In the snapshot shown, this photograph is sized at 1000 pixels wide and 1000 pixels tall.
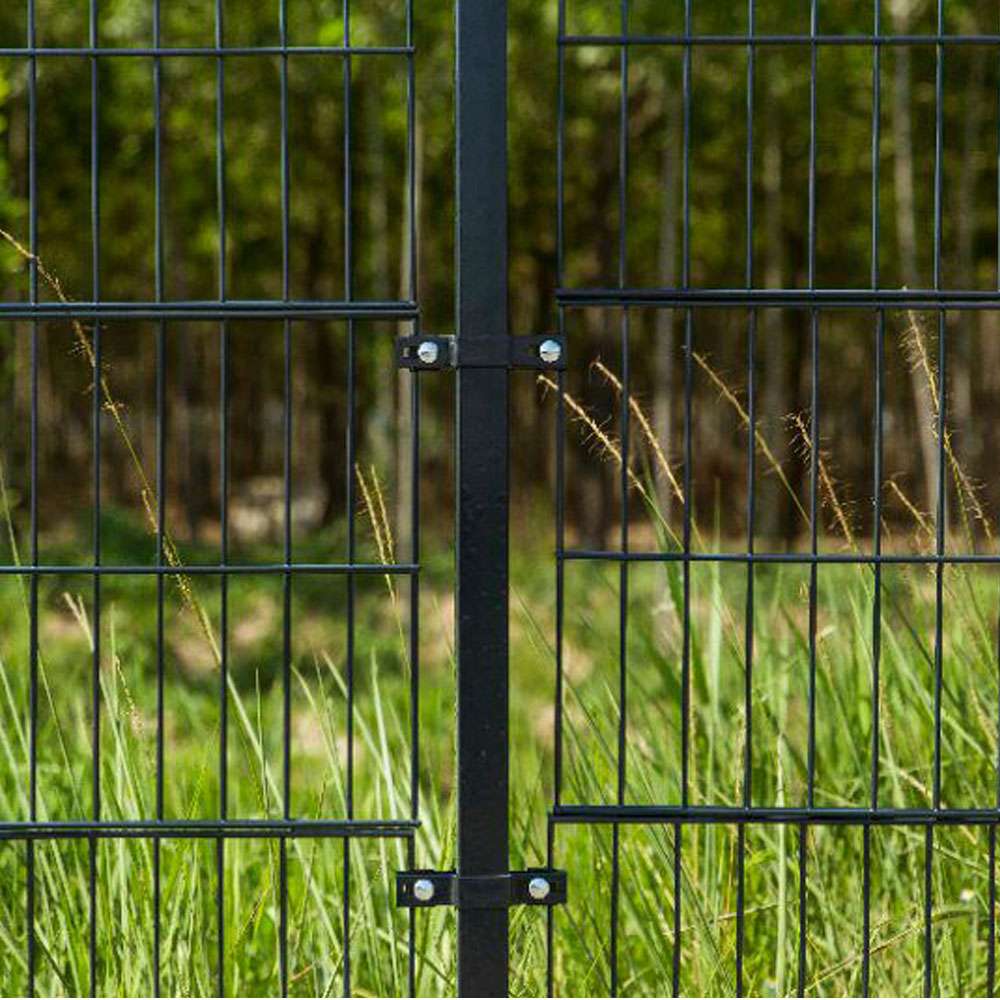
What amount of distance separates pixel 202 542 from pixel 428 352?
1304 cm

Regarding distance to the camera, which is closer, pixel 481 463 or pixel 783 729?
pixel 481 463

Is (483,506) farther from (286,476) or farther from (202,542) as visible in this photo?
(202,542)

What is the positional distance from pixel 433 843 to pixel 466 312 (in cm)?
138

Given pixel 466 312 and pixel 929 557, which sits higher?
pixel 466 312

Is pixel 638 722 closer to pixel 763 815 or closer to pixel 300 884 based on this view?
pixel 300 884

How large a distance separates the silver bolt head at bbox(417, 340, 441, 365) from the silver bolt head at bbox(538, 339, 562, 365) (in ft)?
0.60

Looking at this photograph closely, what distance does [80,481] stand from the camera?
17906 mm

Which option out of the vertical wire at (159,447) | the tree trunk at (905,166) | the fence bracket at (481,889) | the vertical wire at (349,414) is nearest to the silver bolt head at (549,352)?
the vertical wire at (349,414)

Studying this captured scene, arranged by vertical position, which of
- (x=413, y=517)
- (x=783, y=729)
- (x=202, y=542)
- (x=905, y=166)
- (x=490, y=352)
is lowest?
(x=783, y=729)

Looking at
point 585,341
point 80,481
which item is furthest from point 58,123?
point 585,341

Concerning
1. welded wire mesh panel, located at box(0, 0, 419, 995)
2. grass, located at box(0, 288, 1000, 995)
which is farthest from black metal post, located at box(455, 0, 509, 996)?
grass, located at box(0, 288, 1000, 995)

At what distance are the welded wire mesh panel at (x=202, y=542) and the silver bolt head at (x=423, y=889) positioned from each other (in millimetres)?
76

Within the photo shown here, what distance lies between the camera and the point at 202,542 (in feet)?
52.5

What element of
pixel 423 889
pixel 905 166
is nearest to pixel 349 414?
pixel 423 889
